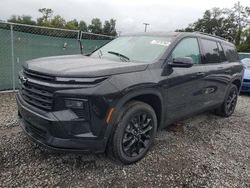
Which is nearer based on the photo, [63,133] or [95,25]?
[63,133]

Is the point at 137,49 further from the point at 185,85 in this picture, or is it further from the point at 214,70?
the point at 214,70

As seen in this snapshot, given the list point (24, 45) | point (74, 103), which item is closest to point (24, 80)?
point (74, 103)

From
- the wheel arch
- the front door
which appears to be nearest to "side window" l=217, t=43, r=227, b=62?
the front door

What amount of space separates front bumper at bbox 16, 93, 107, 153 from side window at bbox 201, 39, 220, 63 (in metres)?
2.67

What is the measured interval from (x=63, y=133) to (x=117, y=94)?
72 centimetres

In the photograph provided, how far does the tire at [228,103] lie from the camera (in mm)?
5089

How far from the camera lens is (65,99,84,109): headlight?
7.73 feet

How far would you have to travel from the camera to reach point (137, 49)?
3.56 meters

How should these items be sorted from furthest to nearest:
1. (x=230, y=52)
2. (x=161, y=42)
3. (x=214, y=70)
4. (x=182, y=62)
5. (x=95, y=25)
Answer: (x=95, y=25) < (x=230, y=52) < (x=214, y=70) < (x=161, y=42) < (x=182, y=62)

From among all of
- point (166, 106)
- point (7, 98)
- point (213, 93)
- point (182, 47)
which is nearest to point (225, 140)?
point (213, 93)

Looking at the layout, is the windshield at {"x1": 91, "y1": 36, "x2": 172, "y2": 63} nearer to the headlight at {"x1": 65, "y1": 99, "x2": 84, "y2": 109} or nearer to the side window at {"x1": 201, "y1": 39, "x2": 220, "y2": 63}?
the side window at {"x1": 201, "y1": 39, "x2": 220, "y2": 63}

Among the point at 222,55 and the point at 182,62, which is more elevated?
the point at 222,55

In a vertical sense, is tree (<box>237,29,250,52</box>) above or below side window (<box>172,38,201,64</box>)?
above

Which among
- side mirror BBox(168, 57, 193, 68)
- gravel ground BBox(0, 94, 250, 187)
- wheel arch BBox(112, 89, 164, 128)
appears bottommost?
gravel ground BBox(0, 94, 250, 187)
